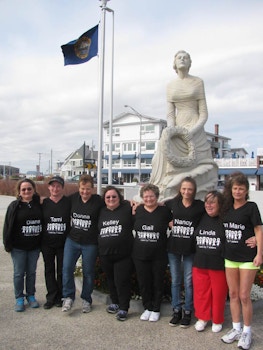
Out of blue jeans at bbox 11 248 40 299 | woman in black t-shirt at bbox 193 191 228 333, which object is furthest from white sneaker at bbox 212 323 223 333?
blue jeans at bbox 11 248 40 299

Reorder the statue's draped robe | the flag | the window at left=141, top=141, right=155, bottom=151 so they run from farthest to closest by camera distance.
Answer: the window at left=141, top=141, right=155, bottom=151 → the flag → the statue's draped robe

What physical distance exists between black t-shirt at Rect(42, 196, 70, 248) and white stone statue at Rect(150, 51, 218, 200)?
10.5 feet

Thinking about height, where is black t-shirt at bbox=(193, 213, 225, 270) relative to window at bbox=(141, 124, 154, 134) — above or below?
below

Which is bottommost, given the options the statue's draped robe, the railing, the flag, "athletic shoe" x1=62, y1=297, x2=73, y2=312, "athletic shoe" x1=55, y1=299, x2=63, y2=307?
"athletic shoe" x1=55, y1=299, x2=63, y2=307

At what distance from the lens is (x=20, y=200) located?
175 inches

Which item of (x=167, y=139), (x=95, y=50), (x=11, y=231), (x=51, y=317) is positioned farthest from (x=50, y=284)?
(x=95, y=50)

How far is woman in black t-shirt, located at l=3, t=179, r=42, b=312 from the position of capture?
4.32 meters

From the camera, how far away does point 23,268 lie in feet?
14.5

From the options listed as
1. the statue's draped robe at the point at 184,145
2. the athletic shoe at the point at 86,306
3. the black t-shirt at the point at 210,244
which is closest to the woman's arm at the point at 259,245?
the black t-shirt at the point at 210,244

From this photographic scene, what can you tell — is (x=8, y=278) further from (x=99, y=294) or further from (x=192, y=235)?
(x=192, y=235)

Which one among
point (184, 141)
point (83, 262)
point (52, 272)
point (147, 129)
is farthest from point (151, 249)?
point (147, 129)

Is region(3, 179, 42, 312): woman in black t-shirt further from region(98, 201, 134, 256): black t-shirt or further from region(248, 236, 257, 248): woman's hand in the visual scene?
region(248, 236, 257, 248): woman's hand

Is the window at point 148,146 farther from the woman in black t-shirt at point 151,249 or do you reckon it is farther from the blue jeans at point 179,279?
the blue jeans at point 179,279

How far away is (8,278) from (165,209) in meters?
3.30
